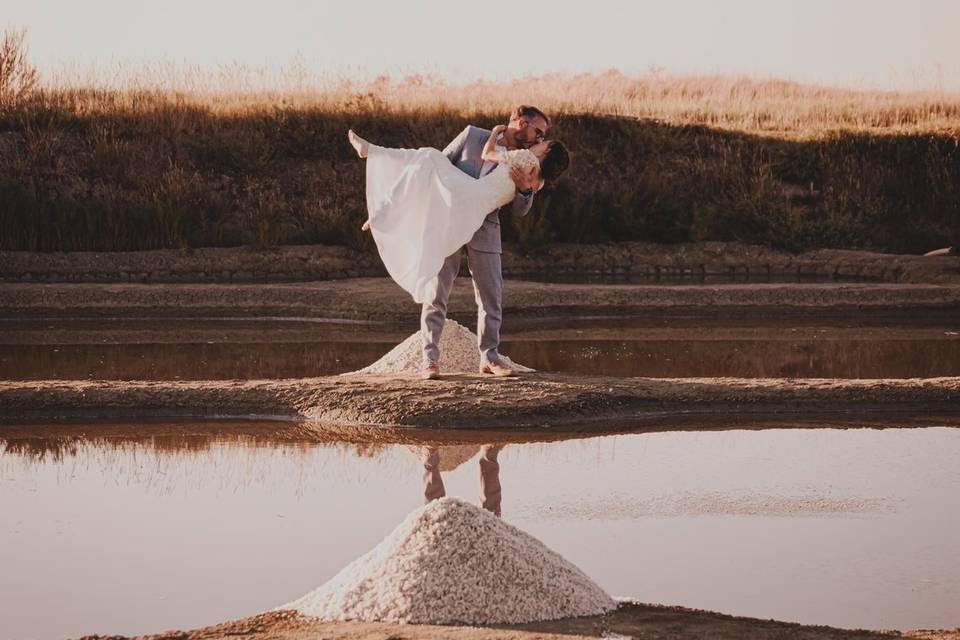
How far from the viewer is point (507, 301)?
1257cm

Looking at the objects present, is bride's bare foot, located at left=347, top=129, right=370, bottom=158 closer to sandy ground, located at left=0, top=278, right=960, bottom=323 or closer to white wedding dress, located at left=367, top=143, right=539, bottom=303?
white wedding dress, located at left=367, top=143, right=539, bottom=303

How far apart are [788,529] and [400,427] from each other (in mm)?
→ 2423

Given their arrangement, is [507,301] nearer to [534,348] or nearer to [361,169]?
[534,348]

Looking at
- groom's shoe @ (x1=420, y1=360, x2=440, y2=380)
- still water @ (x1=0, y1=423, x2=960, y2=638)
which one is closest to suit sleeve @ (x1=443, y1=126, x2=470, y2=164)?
groom's shoe @ (x1=420, y1=360, x2=440, y2=380)

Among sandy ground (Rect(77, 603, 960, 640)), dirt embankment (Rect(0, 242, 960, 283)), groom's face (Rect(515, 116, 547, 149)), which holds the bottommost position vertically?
sandy ground (Rect(77, 603, 960, 640))

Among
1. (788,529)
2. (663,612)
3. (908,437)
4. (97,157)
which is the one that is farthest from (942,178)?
(663,612)

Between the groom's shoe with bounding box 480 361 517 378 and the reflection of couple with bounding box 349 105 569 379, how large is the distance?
0.06ft

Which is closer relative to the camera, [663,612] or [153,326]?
[663,612]

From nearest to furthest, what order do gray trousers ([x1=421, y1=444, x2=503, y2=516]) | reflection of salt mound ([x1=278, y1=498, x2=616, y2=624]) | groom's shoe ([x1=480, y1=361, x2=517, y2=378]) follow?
reflection of salt mound ([x1=278, y1=498, x2=616, y2=624]), gray trousers ([x1=421, y1=444, x2=503, y2=516]), groom's shoe ([x1=480, y1=361, x2=517, y2=378])

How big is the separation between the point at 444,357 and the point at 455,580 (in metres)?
4.34

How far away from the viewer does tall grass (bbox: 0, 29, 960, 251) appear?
53.5ft

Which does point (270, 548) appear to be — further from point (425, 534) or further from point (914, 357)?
point (914, 357)

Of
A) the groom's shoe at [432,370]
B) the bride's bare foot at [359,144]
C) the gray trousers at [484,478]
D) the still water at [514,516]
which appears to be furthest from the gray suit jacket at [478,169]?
the gray trousers at [484,478]

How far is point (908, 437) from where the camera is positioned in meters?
7.11
